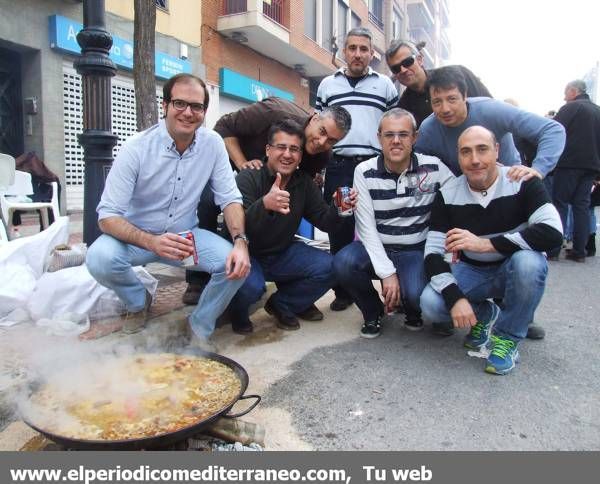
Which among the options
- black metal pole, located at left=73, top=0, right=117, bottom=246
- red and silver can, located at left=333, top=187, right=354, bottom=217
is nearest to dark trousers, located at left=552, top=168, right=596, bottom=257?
red and silver can, located at left=333, top=187, right=354, bottom=217

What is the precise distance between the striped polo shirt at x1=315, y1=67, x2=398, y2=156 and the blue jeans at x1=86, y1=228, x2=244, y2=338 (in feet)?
5.08

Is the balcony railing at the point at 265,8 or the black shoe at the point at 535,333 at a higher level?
the balcony railing at the point at 265,8

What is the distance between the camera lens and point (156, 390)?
7.31 ft

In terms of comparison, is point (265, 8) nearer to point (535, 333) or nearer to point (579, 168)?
point (579, 168)

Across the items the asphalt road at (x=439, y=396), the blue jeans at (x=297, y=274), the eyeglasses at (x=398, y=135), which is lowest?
the asphalt road at (x=439, y=396)

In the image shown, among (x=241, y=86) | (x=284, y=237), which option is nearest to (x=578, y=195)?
(x=284, y=237)

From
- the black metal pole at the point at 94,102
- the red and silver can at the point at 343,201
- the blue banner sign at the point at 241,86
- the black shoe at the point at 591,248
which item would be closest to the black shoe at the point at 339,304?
the red and silver can at the point at 343,201

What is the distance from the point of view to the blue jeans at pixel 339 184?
3.97m

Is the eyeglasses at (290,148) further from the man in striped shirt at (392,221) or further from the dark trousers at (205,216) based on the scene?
the dark trousers at (205,216)

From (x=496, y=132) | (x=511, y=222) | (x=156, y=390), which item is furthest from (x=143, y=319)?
(x=496, y=132)

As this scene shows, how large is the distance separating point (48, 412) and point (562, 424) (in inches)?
90.3

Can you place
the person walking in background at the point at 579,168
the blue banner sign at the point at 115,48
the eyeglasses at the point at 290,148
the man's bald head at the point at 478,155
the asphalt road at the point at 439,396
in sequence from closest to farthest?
1. the asphalt road at the point at 439,396
2. the man's bald head at the point at 478,155
3. the eyeglasses at the point at 290,148
4. the person walking in background at the point at 579,168
5. the blue banner sign at the point at 115,48

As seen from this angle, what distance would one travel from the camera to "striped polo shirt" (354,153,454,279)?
3.26 meters
